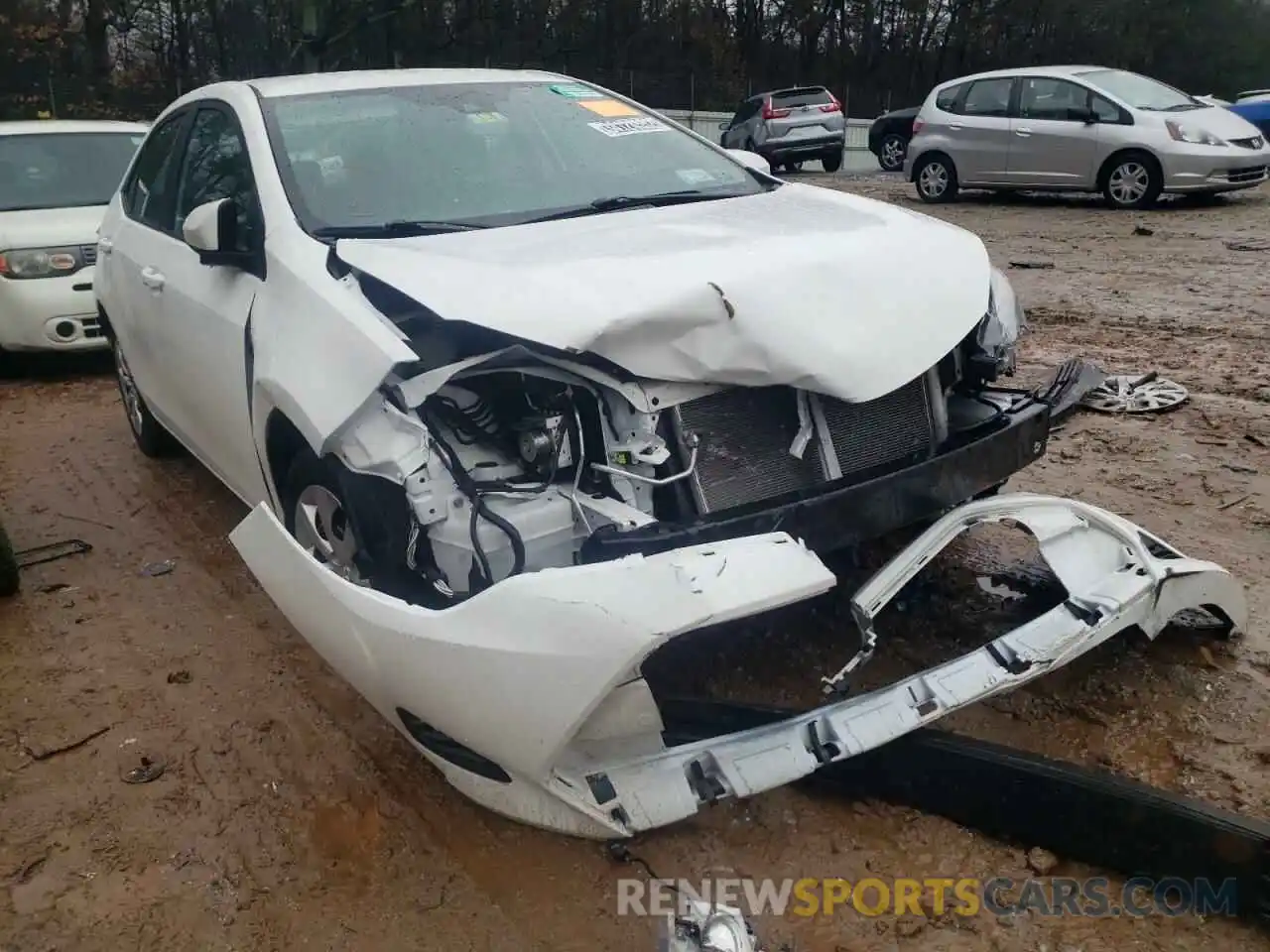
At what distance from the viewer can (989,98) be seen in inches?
492

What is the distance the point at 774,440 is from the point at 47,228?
6.15 meters

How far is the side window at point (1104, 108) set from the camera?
36.9 ft

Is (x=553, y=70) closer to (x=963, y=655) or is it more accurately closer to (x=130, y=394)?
(x=130, y=394)

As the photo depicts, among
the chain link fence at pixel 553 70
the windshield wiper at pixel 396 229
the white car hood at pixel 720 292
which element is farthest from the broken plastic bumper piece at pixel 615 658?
the chain link fence at pixel 553 70

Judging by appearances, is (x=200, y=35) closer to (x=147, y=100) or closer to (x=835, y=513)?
(x=147, y=100)

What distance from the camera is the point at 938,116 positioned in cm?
1300

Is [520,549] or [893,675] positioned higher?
[520,549]

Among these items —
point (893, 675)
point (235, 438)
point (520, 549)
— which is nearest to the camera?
point (520, 549)

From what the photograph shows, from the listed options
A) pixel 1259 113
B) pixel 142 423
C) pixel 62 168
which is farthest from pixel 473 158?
pixel 1259 113

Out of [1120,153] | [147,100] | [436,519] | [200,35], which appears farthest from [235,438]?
[200,35]

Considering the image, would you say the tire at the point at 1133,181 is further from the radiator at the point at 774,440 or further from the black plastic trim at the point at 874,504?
the radiator at the point at 774,440

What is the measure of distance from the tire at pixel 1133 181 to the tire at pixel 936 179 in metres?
1.90

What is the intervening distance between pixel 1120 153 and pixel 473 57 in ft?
65.6

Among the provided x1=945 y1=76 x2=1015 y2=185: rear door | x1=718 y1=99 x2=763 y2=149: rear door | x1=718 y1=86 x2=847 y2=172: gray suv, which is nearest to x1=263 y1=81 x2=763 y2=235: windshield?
x1=945 y1=76 x2=1015 y2=185: rear door
